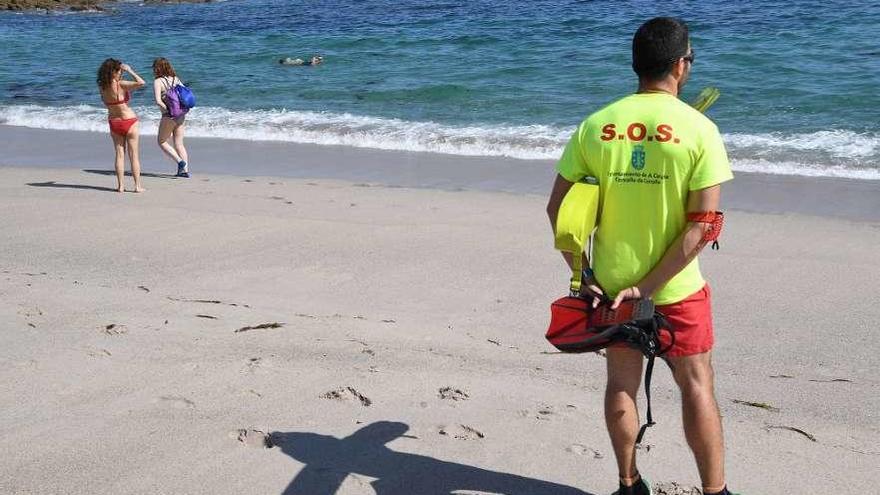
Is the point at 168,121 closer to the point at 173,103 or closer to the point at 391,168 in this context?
the point at 173,103

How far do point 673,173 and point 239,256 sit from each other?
456 cm

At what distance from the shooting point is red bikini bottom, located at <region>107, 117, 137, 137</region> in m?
10.2

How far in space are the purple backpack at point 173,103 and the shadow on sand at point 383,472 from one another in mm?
7448

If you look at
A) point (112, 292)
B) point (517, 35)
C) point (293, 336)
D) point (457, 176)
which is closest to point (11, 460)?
point (293, 336)

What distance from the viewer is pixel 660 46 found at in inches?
120

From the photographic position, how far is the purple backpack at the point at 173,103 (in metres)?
10.7

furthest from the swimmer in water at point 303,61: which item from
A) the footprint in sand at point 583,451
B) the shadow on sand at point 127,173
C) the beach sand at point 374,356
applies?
the footprint in sand at point 583,451

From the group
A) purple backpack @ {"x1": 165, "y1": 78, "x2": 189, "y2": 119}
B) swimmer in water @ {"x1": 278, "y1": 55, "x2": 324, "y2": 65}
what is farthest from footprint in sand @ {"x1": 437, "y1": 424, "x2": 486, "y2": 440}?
swimmer in water @ {"x1": 278, "y1": 55, "x2": 324, "y2": 65}

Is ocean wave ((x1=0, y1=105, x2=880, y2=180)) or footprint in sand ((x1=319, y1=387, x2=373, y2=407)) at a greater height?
footprint in sand ((x1=319, y1=387, x2=373, y2=407))

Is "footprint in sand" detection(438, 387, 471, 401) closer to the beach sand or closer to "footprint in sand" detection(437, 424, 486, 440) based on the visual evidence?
the beach sand

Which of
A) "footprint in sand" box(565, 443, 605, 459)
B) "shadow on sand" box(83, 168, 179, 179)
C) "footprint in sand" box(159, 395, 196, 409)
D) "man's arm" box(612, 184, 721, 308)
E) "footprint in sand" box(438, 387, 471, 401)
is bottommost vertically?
"shadow on sand" box(83, 168, 179, 179)

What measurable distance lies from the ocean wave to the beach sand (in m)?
2.10

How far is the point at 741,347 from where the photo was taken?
523 centimetres

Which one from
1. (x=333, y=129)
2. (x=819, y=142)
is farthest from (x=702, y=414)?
(x=333, y=129)
